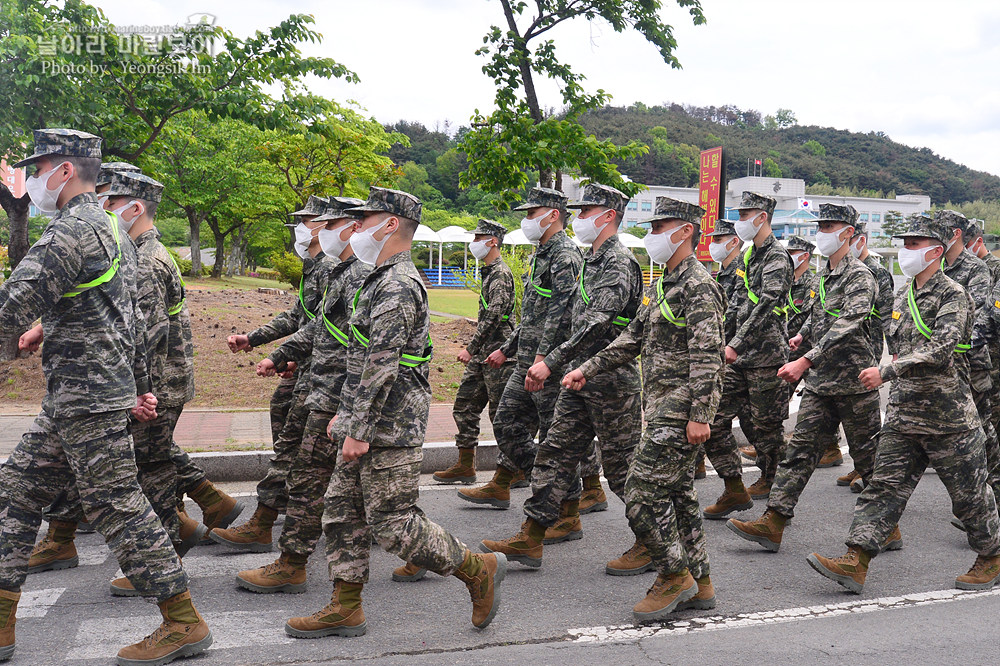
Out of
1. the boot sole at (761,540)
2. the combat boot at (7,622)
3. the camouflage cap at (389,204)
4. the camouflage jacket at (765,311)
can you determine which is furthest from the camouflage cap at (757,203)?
the combat boot at (7,622)

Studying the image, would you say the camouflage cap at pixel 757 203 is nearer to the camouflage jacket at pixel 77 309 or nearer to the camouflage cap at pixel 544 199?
the camouflage cap at pixel 544 199

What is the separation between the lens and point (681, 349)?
4641 millimetres

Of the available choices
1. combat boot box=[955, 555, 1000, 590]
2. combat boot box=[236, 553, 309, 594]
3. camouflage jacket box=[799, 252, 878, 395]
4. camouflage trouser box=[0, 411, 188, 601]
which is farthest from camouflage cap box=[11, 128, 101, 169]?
combat boot box=[955, 555, 1000, 590]

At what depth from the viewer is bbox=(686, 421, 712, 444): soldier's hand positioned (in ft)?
14.3

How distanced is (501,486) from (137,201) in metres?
3.35

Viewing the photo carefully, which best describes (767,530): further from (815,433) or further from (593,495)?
(593,495)

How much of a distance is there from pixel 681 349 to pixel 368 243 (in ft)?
5.94

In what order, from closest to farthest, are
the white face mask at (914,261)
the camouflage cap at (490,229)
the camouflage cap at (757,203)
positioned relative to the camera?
the white face mask at (914,261), the camouflage cap at (757,203), the camouflage cap at (490,229)

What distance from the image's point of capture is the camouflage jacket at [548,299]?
5832mm

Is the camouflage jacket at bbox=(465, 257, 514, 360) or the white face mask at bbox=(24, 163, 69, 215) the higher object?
the white face mask at bbox=(24, 163, 69, 215)

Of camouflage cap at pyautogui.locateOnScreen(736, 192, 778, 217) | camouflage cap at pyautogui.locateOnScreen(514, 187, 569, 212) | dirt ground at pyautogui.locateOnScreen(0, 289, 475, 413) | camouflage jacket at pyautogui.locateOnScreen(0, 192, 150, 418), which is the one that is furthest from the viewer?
dirt ground at pyautogui.locateOnScreen(0, 289, 475, 413)

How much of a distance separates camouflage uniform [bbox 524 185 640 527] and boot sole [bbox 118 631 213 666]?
2.11 meters

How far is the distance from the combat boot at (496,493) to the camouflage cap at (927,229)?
3304mm

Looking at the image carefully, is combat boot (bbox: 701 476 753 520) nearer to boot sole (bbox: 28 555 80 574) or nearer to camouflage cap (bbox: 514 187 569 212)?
camouflage cap (bbox: 514 187 569 212)
